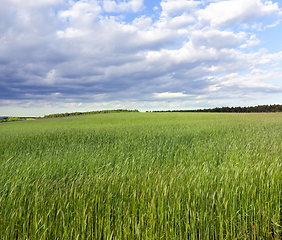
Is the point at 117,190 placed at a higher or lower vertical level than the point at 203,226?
higher

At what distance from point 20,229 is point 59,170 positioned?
6.17ft

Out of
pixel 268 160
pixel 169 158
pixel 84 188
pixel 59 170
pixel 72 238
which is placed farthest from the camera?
pixel 169 158

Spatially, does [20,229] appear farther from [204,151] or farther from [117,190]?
[204,151]

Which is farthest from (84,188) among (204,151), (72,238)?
(204,151)

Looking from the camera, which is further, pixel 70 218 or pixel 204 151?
pixel 204 151

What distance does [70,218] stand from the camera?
2439 mm

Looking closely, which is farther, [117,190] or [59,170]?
[59,170]

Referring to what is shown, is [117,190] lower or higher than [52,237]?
higher

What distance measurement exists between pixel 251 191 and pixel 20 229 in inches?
142

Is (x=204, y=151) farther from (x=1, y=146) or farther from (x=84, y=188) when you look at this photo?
(x=1, y=146)

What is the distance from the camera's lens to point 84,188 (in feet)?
9.46

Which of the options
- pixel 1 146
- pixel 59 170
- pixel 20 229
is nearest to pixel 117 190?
pixel 20 229

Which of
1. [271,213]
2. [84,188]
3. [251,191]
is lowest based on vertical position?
[271,213]

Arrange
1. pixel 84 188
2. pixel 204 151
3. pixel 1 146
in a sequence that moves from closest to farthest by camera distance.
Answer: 1. pixel 84 188
2. pixel 204 151
3. pixel 1 146
